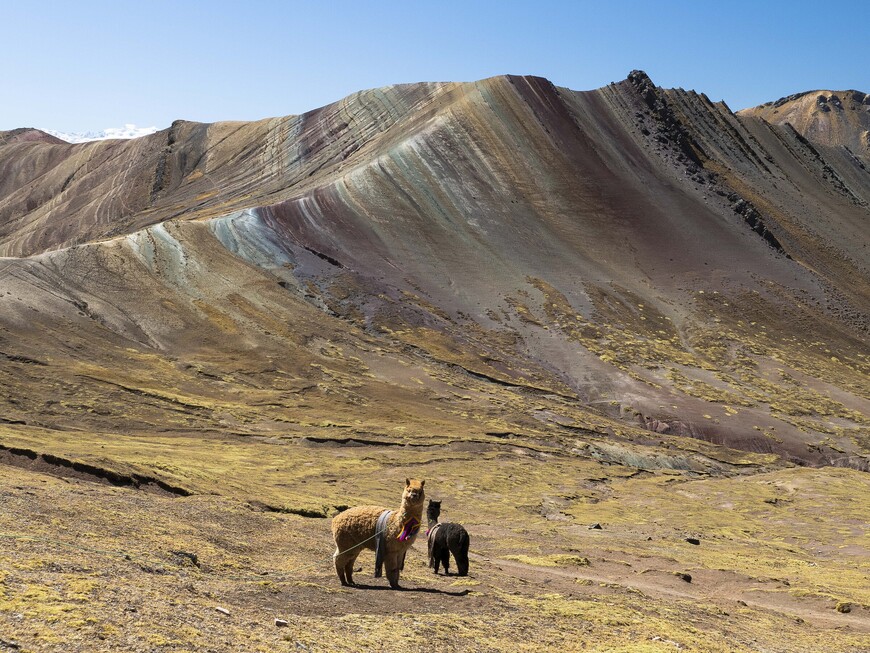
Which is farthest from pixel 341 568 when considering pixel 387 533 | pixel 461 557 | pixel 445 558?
pixel 445 558

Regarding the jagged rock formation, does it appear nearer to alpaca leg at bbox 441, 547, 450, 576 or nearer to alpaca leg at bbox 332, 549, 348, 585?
alpaca leg at bbox 441, 547, 450, 576

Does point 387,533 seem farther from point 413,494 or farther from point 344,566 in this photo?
point 344,566

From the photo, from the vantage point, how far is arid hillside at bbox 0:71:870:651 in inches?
647

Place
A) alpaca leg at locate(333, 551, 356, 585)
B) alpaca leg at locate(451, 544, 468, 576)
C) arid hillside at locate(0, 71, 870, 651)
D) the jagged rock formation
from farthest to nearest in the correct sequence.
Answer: the jagged rock formation → alpaca leg at locate(451, 544, 468, 576) → arid hillside at locate(0, 71, 870, 651) → alpaca leg at locate(333, 551, 356, 585)

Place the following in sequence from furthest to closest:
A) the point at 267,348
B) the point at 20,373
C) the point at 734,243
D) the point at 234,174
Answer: the point at 234,174, the point at 734,243, the point at 267,348, the point at 20,373

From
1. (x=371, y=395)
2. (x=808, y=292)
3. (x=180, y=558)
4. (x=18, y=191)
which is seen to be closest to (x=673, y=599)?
(x=180, y=558)

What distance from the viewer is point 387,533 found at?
15.9m

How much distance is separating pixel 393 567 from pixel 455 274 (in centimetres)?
6942

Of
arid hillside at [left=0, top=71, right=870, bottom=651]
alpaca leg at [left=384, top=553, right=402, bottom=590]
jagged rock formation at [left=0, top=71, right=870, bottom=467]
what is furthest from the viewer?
jagged rock formation at [left=0, top=71, right=870, bottom=467]

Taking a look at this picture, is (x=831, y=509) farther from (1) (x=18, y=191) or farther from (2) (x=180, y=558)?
(1) (x=18, y=191)

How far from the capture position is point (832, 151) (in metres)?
147

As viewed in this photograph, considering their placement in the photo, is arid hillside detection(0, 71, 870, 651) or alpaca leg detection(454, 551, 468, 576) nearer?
arid hillside detection(0, 71, 870, 651)

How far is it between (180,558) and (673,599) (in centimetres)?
1100

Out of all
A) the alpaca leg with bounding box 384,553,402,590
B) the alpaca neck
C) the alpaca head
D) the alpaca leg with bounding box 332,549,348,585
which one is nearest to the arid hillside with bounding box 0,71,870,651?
the alpaca leg with bounding box 332,549,348,585
